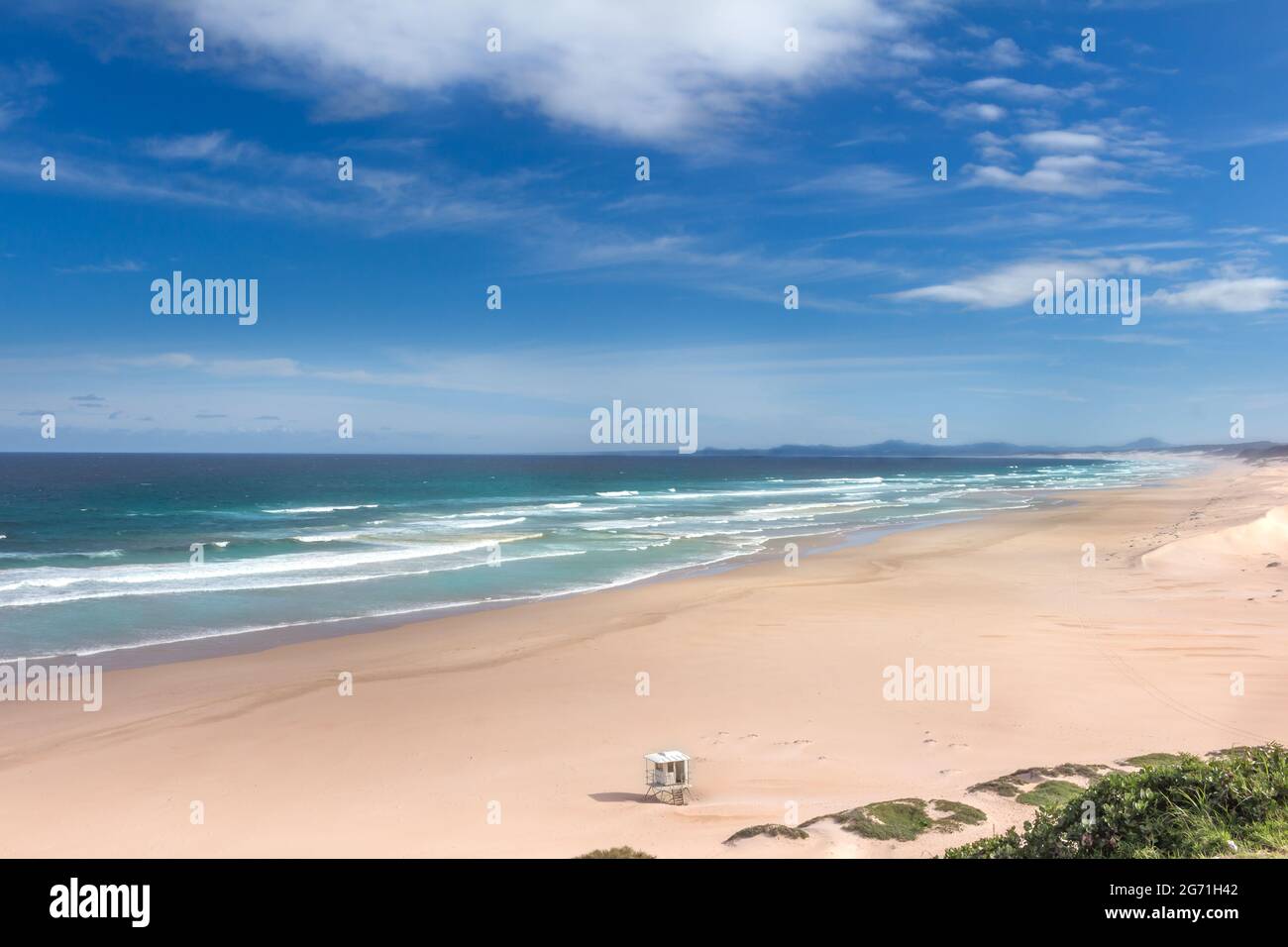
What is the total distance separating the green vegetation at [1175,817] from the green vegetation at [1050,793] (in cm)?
249

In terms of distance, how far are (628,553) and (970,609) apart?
16.7 m

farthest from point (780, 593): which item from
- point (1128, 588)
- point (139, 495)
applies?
point (139, 495)

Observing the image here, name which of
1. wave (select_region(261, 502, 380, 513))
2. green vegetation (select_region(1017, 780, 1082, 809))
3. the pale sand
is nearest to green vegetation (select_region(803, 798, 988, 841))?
the pale sand

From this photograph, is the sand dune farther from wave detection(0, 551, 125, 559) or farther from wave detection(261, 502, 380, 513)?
wave detection(261, 502, 380, 513)

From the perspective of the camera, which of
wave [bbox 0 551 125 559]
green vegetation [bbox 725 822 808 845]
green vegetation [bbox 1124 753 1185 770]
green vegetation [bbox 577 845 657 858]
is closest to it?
green vegetation [bbox 577 845 657 858]

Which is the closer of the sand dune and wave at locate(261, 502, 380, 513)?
the sand dune

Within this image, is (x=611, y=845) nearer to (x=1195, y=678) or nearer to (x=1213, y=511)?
(x=1195, y=678)

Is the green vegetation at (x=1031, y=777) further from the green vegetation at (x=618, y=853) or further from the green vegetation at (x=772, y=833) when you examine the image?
the green vegetation at (x=618, y=853)

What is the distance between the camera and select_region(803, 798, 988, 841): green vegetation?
806 centimetres

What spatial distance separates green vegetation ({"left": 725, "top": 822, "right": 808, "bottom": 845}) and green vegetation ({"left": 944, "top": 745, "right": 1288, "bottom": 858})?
1867mm

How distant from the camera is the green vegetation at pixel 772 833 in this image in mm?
8000

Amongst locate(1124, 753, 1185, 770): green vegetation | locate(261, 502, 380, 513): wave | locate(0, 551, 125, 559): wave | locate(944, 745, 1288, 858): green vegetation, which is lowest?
locate(1124, 753, 1185, 770): green vegetation
